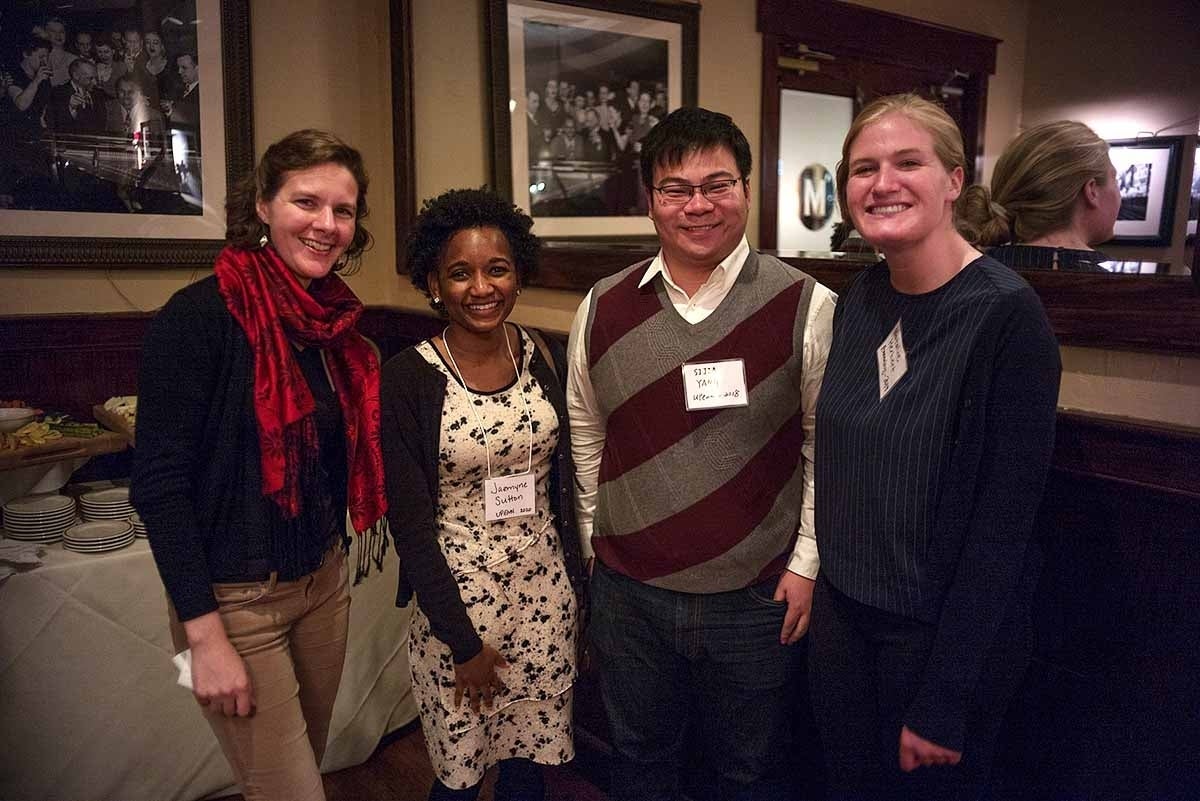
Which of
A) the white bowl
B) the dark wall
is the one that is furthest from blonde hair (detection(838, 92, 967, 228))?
the white bowl

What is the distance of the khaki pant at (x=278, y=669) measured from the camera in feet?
4.45

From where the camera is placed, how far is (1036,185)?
1422mm

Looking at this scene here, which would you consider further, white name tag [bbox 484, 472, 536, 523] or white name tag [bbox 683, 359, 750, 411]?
white name tag [bbox 484, 472, 536, 523]

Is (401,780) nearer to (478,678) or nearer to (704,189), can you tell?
(478,678)

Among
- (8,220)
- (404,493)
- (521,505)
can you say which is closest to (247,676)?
(404,493)

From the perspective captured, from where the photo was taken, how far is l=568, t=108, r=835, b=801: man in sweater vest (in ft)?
4.46

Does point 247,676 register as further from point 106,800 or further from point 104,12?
point 104,12

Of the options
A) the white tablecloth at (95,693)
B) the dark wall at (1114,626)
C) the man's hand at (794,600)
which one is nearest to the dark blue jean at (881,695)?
the man's hand at (794,600)

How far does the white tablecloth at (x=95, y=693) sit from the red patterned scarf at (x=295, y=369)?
3.25 feet

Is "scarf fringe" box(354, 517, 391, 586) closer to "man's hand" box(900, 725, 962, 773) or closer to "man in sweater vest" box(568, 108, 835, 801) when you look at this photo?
"man in sweater vest" box(568, 108, 835, 801)

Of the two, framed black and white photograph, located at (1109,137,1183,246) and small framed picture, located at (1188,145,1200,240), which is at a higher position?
framed black and white photograph, located at (1109,137,1183,246)

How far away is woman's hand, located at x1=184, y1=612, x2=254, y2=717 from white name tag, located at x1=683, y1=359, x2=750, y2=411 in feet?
2.68

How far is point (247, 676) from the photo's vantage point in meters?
1.34

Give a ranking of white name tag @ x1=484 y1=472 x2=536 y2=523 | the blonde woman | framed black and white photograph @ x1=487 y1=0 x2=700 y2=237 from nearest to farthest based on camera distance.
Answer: the blonde woman, white name tag @ x1=484 y1=472 x2=536 y2=523, framed black and white photograph @ x1=487 y1=0 x2=700 y2=237
